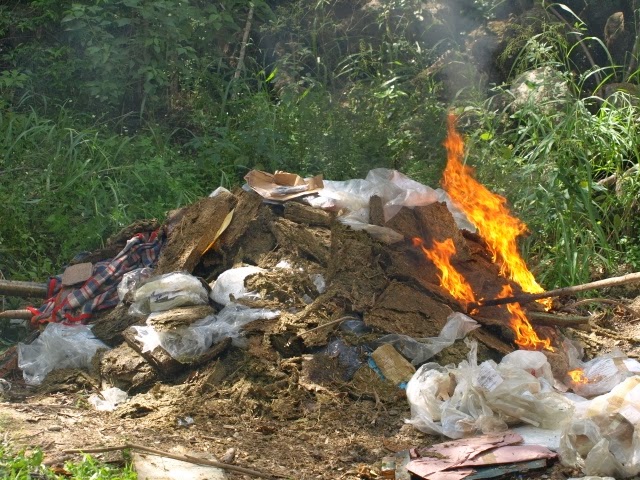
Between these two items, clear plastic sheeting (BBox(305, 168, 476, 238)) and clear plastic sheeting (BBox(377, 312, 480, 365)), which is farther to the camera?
clear plastic sheeting (BBox(305, 168, 476, 238))

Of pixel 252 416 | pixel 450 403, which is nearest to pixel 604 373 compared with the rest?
pixel 450 403

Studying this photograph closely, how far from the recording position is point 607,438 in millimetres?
4496

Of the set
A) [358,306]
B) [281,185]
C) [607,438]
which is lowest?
[358,306]

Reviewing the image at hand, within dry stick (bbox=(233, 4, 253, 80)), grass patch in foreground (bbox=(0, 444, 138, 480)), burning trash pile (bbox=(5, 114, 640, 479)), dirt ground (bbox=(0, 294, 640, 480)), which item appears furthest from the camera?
dry stick (bbox=(233, 4, 253, 80))

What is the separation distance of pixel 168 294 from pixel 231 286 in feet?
1.29

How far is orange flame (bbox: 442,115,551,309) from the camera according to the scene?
670cm

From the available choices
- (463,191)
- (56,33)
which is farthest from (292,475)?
(56,33)

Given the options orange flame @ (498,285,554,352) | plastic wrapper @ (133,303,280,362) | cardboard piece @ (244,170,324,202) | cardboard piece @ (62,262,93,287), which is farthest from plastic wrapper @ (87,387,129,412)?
orange flame @ (498,285,554,352)

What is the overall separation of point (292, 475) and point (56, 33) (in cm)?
684

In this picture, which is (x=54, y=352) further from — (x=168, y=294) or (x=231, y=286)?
(x=231, y=286)

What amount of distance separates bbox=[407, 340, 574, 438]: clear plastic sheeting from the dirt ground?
0.44 feet

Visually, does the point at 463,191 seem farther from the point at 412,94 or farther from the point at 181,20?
the point at 181,20

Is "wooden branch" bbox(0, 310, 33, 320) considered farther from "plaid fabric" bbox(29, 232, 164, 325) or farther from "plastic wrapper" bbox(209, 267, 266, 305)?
"plastic wrapper" bbox(209, 267, 266, 305)

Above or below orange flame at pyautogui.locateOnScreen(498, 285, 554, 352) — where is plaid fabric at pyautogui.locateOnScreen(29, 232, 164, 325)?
above
